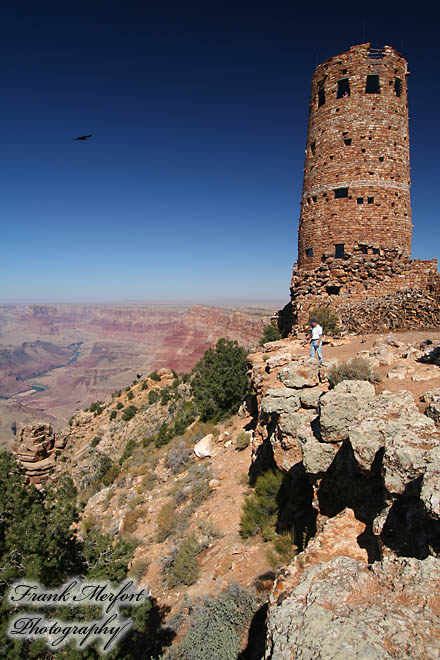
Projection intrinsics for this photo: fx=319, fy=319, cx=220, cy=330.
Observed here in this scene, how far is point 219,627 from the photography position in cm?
394

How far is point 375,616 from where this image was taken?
200 cm

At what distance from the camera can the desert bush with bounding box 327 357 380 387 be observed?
6.25m

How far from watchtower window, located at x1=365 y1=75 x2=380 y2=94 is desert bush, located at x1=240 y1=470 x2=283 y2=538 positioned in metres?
16.0

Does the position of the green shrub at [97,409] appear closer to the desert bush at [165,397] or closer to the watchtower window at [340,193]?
the desert bush at [165,397]

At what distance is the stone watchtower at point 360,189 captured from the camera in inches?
526

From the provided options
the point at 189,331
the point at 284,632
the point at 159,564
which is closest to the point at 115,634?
the point at 159,564

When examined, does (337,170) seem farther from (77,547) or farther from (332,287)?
(77,547)

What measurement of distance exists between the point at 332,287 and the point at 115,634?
12.8 meters

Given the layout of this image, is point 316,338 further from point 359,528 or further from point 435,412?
point 359,528

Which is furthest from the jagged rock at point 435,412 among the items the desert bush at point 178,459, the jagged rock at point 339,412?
the desert bush at point 178,459

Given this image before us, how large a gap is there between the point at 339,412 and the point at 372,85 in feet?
51.9

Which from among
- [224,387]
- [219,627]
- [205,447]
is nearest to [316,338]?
[205,447]

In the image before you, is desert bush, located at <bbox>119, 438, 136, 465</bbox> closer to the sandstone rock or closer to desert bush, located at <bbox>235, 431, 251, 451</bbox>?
the sandstone rock

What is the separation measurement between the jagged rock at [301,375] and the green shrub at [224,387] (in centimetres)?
605
